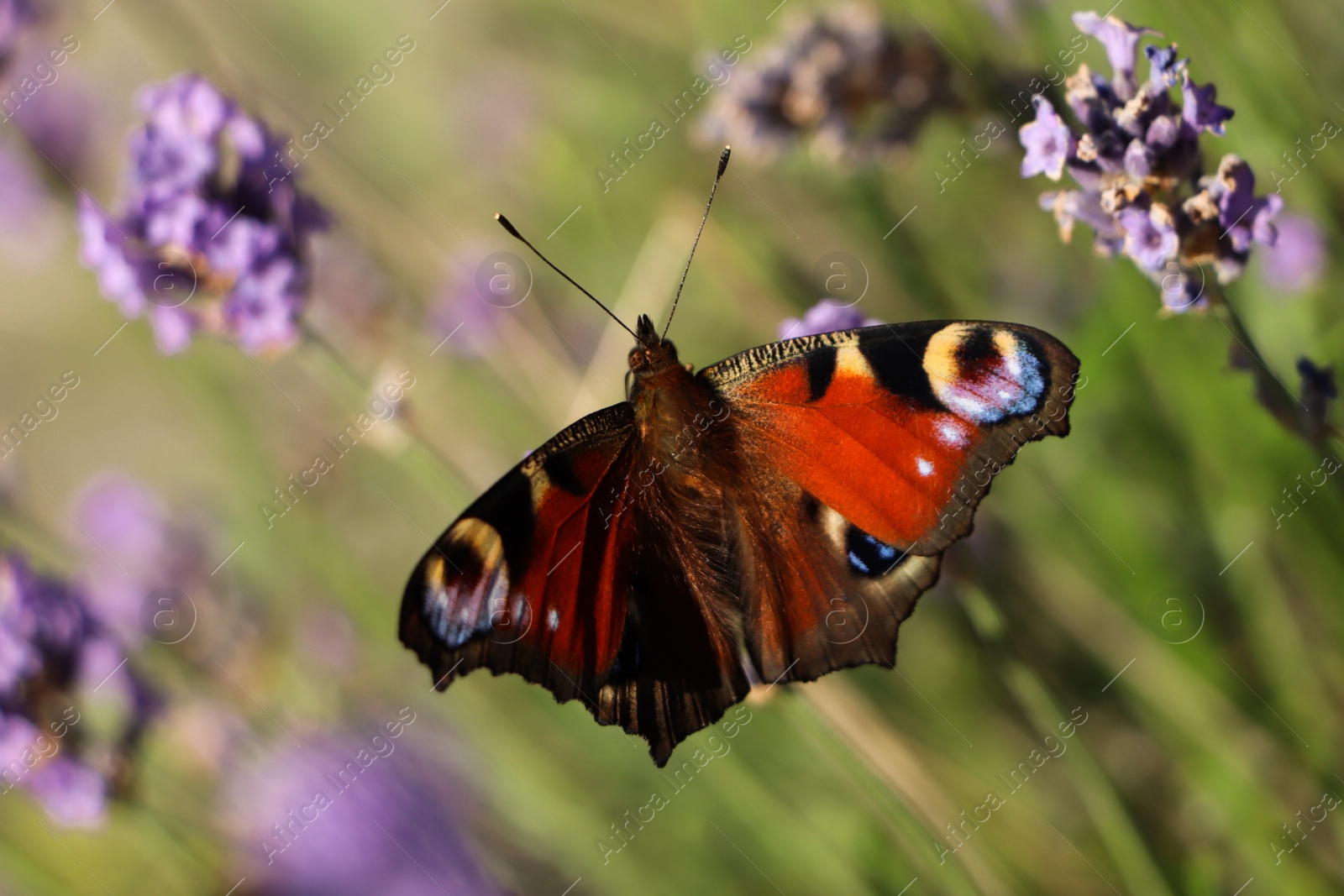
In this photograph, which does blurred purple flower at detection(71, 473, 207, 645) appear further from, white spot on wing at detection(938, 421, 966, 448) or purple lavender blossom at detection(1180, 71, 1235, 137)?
purple lavender blossom at detection(1180, 71, 1235, 137)

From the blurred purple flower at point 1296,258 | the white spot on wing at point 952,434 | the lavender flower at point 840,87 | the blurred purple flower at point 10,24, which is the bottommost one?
the blurred purple flower at point 1296,258

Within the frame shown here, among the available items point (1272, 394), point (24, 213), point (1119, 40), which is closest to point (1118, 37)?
point (1119, 40)

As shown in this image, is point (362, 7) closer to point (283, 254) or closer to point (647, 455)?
point (283, 254)

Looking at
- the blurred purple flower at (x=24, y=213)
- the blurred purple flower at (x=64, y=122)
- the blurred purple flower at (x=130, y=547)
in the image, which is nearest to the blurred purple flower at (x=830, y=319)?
the blurred purple flower at (x=130, y=547)

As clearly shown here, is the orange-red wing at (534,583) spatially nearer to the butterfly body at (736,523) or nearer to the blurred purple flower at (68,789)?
the butterfly body at (736,523)

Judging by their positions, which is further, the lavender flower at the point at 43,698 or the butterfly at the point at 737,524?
the lavender flower at the point at 43,698

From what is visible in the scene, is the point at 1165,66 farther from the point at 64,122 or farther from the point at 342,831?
the point at 64,122

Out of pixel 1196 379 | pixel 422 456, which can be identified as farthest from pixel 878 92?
pixel 422 456
